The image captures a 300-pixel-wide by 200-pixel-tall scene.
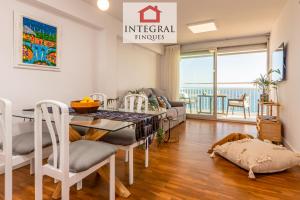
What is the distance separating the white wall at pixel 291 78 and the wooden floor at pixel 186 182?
29.0 inches

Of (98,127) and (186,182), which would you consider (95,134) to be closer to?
(98,127)

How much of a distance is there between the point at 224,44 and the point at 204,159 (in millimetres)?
3951

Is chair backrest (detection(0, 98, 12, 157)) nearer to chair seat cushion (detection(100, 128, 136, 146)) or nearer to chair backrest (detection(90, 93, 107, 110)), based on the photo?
chair seat cushion (detection(100, 128, 136, 146))

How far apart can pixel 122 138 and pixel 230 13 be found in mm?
3190

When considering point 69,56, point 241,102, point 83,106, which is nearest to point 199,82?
point 241,102

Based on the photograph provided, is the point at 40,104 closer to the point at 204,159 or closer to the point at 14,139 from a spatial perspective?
the point at 14,139

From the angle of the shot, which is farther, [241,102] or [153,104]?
[241,102]

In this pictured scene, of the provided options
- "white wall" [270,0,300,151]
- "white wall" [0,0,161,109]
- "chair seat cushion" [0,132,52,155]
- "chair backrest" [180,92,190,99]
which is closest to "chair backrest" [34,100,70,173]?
"chair seat cushion" [0,132,52,155]

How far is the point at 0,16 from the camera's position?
2.08 meters

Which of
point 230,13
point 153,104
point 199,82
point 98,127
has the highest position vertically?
point 230,13

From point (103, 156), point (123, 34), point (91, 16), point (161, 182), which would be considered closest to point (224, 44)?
point (123, 34)

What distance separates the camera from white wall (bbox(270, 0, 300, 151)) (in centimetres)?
257

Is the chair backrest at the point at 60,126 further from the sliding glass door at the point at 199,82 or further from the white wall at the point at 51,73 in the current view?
the sliding glass door at the point at 199,82

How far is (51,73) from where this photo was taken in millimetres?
2682
